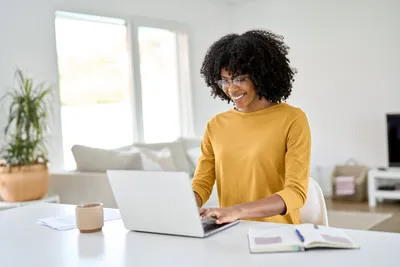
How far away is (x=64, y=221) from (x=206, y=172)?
56cm

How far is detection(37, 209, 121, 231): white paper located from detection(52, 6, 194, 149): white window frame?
3181 mm

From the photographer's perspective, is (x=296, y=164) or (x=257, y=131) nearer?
(x=296, y=164)

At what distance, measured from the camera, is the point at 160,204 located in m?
1.55

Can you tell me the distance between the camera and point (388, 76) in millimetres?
5715

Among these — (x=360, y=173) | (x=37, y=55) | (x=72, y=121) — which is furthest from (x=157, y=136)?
(x=360, y=173)

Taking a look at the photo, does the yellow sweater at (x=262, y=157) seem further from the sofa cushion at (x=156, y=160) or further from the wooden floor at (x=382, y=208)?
the wooden floor at (x=382, y=208)

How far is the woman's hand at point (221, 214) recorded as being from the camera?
1.63m

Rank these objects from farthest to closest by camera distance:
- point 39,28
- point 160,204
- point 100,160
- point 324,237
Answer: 1. point 39,28
2. point 100,160
3. point 160,204
4. point 324,237

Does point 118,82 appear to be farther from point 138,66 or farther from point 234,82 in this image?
point 234,82

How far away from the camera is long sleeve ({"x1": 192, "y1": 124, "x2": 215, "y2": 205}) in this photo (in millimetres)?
2043

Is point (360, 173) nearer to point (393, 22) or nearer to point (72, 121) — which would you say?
point (393, 22)

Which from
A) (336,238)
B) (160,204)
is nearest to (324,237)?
(336,238)

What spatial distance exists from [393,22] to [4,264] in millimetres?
5188

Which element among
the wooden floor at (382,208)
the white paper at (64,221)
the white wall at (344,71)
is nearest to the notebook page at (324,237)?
the white paper at (64,221)
